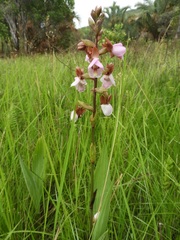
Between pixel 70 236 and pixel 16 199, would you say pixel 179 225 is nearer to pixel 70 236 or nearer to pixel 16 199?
pixel 70 236

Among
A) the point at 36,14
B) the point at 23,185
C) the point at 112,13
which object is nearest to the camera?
the point at 23,185

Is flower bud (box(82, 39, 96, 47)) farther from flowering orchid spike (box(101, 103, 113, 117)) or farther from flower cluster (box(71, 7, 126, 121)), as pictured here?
flowering orchid spike (box(101, 103, 113, 117))

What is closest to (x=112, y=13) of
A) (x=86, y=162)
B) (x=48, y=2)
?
(x=48, y=2)

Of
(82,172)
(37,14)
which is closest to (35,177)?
(82,172)

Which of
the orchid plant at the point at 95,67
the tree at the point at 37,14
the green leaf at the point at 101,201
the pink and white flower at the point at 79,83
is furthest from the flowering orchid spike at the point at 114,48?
the tree at the point at 37,14

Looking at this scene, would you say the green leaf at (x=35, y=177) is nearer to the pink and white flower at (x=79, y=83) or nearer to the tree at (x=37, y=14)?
the pink and white flower at (x=79, y=83)

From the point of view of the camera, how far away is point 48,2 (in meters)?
16.4

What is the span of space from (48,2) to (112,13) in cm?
1233

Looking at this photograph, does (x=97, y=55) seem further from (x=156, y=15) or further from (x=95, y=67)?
(x=156, y=15)

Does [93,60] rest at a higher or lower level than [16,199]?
higher

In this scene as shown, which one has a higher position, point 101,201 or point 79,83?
point 79,83

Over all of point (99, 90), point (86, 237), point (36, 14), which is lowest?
point (86, 237)

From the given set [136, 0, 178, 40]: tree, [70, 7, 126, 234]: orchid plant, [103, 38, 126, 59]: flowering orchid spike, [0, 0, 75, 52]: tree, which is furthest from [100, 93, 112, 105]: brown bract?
[136, 0, 178, 40]: tree

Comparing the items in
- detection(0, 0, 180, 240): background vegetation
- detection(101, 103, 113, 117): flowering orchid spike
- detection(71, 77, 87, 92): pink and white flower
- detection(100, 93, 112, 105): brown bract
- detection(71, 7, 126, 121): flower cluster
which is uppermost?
detection(71, 7, 126, 121): flower cluster
